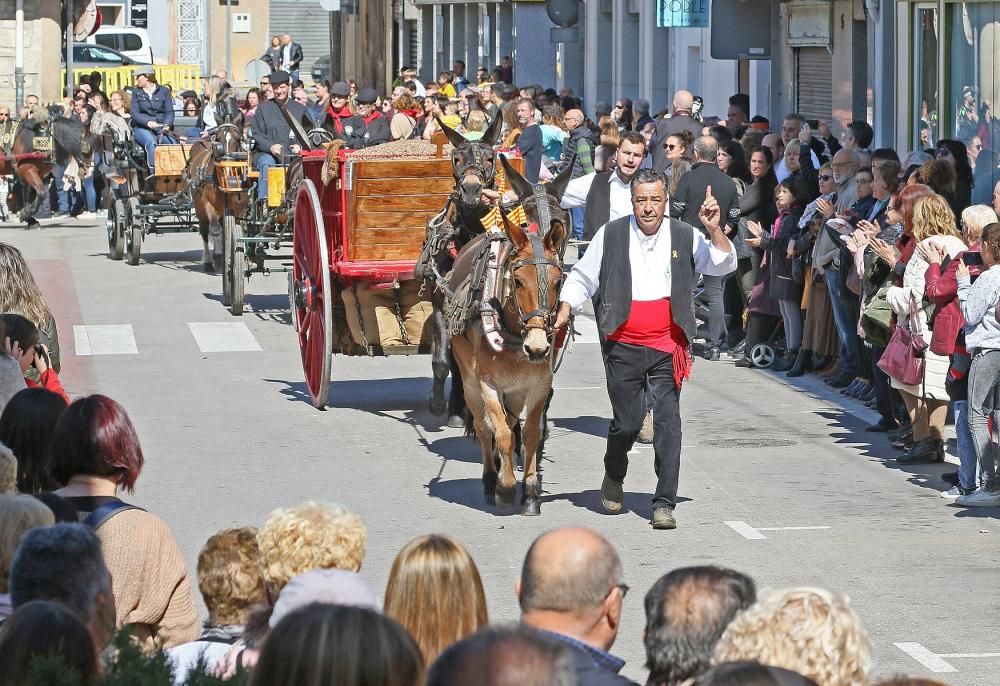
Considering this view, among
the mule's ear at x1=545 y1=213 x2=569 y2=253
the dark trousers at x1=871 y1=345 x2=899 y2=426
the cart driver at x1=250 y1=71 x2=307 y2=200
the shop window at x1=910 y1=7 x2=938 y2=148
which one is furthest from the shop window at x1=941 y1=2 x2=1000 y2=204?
the cart driver at x1=250 y1=71 x2=307 y2=200

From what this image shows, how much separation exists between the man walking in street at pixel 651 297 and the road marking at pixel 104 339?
7.56m

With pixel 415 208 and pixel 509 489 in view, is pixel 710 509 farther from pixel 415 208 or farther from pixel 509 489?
pixel 415 208

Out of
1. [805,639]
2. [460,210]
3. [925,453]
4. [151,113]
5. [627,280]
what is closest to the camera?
[805,639]

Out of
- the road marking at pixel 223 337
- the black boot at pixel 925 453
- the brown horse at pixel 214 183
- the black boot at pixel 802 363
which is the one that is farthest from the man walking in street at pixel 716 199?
the brown horse at pixel 214 183

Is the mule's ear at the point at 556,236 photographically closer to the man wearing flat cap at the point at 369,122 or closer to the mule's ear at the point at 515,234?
the mule's ear at the point at 515,234

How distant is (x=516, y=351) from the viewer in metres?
10.1

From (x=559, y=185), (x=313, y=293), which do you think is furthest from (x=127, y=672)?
(x=313, y=293)

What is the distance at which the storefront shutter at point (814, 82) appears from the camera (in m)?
21.8

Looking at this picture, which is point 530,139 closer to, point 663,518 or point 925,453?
point 925,453

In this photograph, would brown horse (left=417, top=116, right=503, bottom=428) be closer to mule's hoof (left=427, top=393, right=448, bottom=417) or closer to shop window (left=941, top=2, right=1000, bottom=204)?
mule's hoof (left=427, top=393, right=448, bottom=417)

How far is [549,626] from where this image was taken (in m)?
4.70

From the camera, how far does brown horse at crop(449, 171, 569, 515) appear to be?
9.70 meters

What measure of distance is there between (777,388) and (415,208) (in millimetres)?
3291

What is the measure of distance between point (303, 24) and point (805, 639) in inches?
2841
